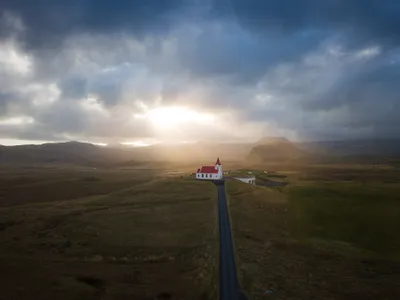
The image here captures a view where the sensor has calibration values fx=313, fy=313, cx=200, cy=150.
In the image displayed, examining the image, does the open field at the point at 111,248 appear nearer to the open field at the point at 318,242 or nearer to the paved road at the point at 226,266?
the paved road at the point at 226,266

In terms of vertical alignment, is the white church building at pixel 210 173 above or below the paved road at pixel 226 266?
above

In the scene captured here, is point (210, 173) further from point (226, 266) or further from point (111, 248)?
point (226, 266)

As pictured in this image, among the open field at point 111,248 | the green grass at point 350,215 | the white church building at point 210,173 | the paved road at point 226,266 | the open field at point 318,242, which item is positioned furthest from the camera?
the white church building at point 210,173

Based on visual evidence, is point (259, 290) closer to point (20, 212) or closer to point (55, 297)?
point (55, 297)

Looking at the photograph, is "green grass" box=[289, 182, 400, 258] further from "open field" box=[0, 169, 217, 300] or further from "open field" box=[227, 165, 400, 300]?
"open field" box=[0, 169, 217, 300]

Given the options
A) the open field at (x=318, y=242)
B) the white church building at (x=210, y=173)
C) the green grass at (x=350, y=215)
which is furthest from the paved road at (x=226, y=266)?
the white church building at (x=210, y=173)

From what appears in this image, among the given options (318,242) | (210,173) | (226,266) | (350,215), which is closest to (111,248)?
(226,266)

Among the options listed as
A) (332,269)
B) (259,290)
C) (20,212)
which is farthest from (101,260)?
(20,212)
